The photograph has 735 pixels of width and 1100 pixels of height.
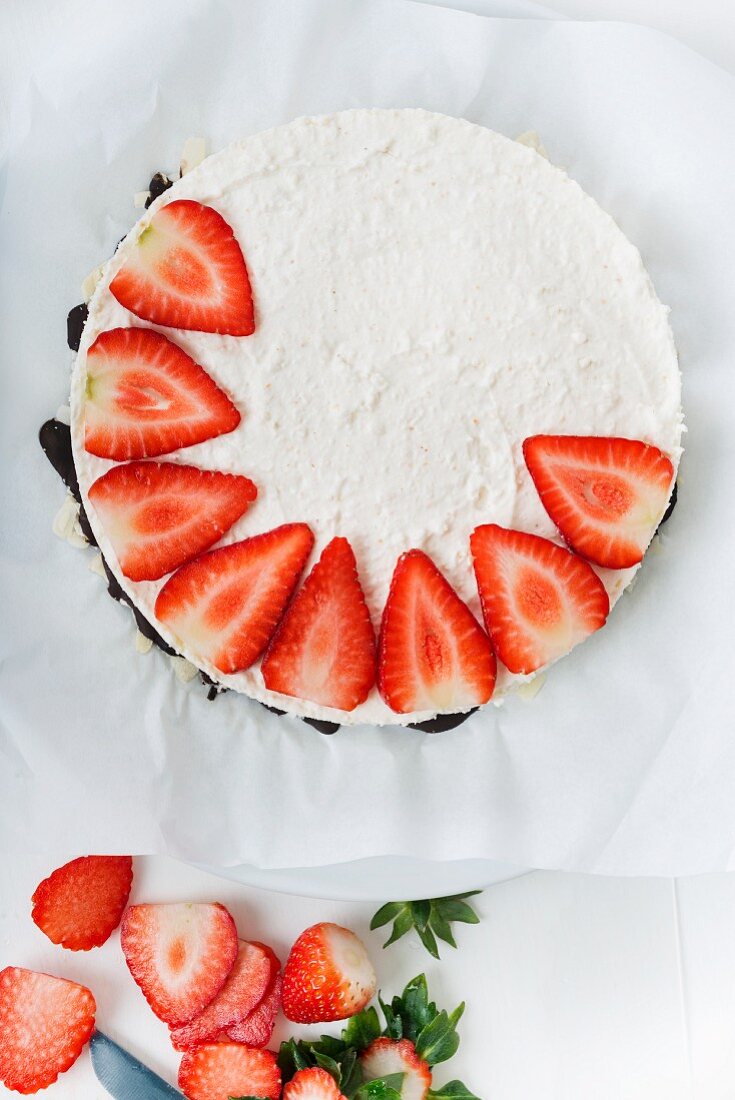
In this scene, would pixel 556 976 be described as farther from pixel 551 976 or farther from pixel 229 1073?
pixel 229 1073

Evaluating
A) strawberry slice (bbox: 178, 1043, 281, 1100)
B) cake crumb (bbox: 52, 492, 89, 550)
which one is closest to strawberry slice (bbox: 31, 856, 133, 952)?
strawberry slice (bbox: 178, 1043, 281, 1100)

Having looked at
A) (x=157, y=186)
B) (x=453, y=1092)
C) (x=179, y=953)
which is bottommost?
(x=453, y=1092)

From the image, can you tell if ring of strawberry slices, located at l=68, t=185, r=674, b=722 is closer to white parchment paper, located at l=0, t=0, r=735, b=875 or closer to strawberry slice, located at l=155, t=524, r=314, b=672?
strawberry slice, located at l=155, t=524, r=314, b=672

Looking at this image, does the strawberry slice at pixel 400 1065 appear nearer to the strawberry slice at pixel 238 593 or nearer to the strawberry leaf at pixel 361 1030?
the strawberry leaf at pixel 361 1030

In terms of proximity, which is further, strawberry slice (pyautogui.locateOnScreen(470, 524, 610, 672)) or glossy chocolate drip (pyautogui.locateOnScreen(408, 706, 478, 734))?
glossy chocolate drip (pyautogui.locateOnScreen(408, 706, 478, 734))

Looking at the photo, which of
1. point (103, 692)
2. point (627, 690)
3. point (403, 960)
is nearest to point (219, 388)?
point (103, 692)

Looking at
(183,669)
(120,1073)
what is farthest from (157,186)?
(120,1073)

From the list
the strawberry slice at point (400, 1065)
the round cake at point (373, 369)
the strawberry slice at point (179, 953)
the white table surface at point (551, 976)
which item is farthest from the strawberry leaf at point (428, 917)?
the round cake at point (373, 369)
